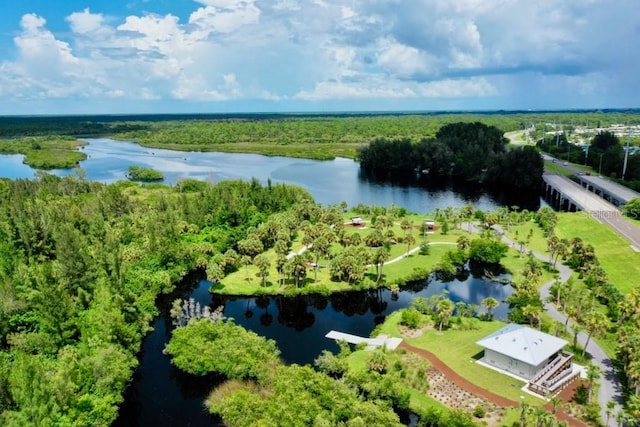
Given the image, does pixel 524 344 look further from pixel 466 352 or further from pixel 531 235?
pixel 531 235

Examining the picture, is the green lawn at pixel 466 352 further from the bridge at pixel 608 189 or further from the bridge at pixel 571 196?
the bridge at pixel 608 189

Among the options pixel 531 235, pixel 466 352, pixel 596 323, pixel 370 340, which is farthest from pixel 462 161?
pixel 596 323

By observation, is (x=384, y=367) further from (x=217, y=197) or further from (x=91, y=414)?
(x=217, y=197)

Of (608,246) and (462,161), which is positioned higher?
(462,161)

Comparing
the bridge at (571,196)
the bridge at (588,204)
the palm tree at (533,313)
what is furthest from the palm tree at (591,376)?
the bridge at (571,196)

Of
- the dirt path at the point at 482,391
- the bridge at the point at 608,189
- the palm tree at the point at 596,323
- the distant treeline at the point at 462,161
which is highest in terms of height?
the distant treeline at the point at 462,161

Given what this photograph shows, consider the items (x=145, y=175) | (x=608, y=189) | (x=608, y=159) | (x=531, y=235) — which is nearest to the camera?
(x=531, y=235)
